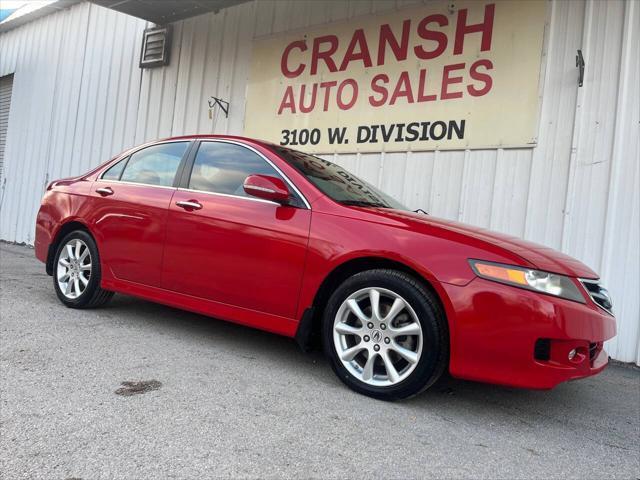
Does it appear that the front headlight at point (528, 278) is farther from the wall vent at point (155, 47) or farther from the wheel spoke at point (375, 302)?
the wall vent at point (155, 47)

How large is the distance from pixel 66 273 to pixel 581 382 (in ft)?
14.1

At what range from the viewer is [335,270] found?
2.96 meters

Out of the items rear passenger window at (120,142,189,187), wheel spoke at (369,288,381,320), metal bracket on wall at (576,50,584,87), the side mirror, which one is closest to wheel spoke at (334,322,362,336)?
wheel spoke at (369,288,381,320)

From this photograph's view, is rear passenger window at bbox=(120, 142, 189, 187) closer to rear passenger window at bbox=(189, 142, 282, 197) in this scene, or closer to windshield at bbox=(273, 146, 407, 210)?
rear passenger window at bbox=(189, 142, 282, 197)

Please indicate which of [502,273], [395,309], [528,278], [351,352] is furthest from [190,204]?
[528,278]

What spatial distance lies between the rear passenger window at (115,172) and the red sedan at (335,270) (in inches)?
0.5

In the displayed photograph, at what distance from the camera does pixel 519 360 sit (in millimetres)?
2439

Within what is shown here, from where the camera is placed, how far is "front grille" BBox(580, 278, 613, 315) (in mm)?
2701

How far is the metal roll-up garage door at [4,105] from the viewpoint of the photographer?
11570mm

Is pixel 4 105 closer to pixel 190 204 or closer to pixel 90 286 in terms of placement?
pixel 90 286

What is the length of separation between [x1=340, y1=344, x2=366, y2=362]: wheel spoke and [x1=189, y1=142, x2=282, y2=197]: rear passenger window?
1.25 m

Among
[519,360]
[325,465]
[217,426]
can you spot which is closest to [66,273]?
[217,426]

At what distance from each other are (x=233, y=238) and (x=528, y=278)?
1820 mm

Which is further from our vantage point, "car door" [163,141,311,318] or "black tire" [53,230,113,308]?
"black tire" [53,230,113,308]
